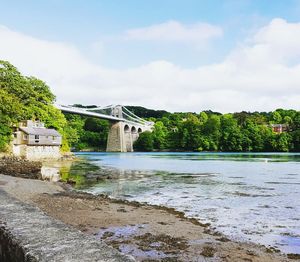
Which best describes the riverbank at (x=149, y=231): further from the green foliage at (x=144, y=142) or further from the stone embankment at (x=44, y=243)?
the green foliage at (x=144, y=142)

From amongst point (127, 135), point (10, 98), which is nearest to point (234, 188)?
point (10, 98)

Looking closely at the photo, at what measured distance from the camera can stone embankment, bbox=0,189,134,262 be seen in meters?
2.94

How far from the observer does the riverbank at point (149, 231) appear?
7305mm

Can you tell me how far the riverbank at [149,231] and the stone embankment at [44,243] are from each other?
321 cm

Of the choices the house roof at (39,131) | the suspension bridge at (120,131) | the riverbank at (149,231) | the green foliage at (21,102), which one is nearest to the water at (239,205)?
the riverbank at (149,231)

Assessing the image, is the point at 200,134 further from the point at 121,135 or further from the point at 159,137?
the point at 121,135

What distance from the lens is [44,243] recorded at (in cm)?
331

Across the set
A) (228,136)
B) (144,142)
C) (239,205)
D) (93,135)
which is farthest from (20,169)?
(93,135)

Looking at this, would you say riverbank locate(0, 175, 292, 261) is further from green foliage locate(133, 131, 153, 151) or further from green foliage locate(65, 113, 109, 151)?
green foliage locate(65, 113, 109, 151)

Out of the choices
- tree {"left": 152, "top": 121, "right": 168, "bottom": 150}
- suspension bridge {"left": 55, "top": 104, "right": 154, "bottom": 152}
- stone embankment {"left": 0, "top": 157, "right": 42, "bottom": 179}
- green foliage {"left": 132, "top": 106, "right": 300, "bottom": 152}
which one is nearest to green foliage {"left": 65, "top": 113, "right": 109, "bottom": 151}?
suspension bridge {"left": 55, "top": 104, "right": 154, "bottom": 152}

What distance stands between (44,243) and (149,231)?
6.15 metres

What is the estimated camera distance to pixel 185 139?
106m

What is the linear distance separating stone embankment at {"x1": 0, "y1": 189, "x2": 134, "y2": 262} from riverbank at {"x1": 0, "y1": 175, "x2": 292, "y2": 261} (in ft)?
10.5

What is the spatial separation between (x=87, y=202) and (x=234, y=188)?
9.78 m
